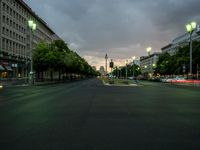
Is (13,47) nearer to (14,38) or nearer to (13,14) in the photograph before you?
(14,38)

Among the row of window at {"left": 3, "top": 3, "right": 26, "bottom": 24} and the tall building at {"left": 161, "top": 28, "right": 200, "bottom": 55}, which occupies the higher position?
the tall building at {"left": 161, "top": 28, "right": 200, "bottom": 55}

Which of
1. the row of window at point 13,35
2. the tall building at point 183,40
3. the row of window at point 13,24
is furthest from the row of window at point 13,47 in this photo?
the tall building at point 183,40

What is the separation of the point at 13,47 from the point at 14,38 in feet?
8.62

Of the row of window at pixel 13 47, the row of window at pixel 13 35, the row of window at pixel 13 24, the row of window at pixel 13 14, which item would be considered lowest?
the row of window at pixel 13 47

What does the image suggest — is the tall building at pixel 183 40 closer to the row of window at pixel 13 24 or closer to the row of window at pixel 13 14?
the row of window at pixel 13 24

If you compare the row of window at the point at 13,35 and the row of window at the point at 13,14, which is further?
the row of window at the point at 13,14

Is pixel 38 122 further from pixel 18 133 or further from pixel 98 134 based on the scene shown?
pixel 98 134

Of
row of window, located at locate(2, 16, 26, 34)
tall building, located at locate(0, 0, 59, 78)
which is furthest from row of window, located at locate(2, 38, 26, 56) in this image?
row of window, located at locate(2, 16, 26, 34)

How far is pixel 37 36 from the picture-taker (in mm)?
103250

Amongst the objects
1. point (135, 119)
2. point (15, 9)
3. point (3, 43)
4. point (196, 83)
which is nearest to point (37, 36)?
point (15, 9)

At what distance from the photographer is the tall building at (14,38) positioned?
68688 millimetres

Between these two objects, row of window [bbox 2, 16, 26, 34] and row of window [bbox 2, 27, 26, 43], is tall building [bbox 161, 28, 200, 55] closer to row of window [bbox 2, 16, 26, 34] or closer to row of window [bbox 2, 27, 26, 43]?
row of window [bbox 2, 16, 26, 34]

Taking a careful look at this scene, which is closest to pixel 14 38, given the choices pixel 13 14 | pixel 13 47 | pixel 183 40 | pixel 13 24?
pixel 13 47

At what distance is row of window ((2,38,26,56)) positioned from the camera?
7063 centimetres
